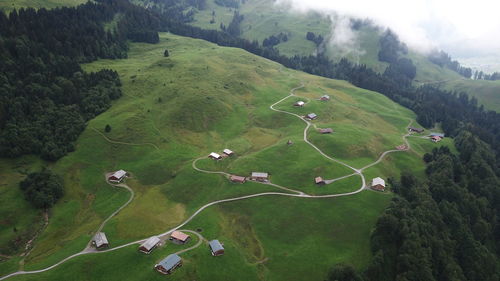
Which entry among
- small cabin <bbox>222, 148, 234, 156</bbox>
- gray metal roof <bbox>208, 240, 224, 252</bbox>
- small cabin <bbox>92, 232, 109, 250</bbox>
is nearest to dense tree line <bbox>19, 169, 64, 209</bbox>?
small cabin <bbox>92, 232, 109, 250</bbox>

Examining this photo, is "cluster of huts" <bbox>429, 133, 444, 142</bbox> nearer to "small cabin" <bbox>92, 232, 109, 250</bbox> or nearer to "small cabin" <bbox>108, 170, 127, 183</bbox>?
"small cabin" <bbox>108, 170, 127, 183</bbox>

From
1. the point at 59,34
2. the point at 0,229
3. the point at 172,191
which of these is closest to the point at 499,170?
the point at 172,191

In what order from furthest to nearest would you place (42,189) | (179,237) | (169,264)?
(42,189) → (179,237) → (169,264)

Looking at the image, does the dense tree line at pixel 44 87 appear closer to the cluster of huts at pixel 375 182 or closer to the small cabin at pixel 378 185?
the cluster of huts at pixel 375 182

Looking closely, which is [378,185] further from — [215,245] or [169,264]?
[169,264]

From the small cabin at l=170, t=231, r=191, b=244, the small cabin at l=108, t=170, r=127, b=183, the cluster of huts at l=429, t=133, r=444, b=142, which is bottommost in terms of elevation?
the cluster of huts at l=429, t=133, r=444, b=142

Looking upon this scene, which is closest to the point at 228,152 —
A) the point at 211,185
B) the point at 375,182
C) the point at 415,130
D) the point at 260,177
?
the point at 260,177

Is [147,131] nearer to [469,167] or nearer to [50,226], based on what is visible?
[50,226]
